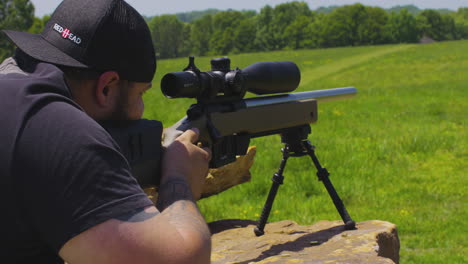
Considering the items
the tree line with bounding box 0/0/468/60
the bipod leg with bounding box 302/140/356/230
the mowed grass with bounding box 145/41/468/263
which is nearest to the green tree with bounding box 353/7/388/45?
the tree line with bounding box 0/0/468/60

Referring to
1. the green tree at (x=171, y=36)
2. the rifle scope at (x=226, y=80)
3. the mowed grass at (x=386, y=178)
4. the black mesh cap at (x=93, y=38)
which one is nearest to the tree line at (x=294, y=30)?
the green tree at (x=171, y=36)

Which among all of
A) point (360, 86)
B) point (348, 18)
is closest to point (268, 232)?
point (360, 86)

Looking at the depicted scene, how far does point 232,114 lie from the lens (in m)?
4.05

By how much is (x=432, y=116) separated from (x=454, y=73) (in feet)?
42.4

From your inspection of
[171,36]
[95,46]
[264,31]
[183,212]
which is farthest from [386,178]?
[171,36]

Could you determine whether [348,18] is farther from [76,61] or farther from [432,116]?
[76,61]

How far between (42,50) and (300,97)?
2.90 m

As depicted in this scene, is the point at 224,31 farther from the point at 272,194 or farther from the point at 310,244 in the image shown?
the point at 310,244

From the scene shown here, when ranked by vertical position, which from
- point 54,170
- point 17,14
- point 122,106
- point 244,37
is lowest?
point 244,37

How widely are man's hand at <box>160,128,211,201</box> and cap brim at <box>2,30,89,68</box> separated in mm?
603

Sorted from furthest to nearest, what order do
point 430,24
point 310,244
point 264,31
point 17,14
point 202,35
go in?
point 430,24 → point 202,35 → point 264,31 → point 17,14 → point 310,244

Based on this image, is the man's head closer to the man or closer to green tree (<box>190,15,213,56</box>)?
the man

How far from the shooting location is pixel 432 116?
47.2 feet

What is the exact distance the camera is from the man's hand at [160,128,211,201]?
255 cm
